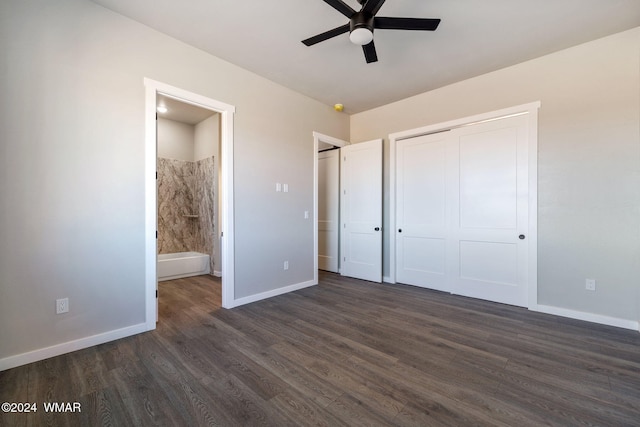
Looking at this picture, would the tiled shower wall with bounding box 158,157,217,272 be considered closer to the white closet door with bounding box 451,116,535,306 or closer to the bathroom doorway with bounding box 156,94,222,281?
the bathroom doorway with bounding box 156,94,222,281

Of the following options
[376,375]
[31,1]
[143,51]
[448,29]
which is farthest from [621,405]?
[31,1]

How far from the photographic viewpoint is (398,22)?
203 centimetres

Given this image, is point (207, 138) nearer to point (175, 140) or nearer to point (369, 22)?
point (175, 140)

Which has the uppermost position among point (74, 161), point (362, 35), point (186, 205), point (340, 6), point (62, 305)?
point (340, 6)

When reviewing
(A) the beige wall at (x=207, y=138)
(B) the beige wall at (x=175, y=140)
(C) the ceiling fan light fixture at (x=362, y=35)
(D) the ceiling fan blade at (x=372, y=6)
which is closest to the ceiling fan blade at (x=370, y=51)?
(C) the ceiling fan light fixture at (x=362, y=35)

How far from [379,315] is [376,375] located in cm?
116

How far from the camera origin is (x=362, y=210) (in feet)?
15.2

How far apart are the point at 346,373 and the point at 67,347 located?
2.26m

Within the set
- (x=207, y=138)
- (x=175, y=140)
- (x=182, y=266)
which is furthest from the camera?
(x=175, y=140)

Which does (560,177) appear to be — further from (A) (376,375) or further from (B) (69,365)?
(B) (69,365)

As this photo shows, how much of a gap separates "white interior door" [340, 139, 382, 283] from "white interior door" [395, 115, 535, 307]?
1.09 ft

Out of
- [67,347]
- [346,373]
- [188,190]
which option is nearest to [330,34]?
[346,373]

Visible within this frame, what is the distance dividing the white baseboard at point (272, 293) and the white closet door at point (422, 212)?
151cm

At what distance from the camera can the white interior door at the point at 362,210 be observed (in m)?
4.45
